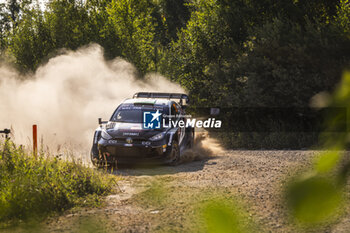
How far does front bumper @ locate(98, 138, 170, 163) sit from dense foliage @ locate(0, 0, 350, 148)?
3.64 meters

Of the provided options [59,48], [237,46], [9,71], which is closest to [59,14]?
[59,48]

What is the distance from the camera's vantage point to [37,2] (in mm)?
25156

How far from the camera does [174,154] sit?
1058cm

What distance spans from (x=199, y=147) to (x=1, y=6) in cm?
4816

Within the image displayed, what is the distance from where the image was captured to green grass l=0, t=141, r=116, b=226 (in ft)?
19.7

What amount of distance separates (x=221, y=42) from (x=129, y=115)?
8275 mm

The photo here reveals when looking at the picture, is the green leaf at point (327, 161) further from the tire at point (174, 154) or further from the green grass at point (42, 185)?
the tire at point (174, 154)

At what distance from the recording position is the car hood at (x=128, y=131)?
400 inches

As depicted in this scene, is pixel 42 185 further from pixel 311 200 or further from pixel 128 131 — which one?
pixel 311 200

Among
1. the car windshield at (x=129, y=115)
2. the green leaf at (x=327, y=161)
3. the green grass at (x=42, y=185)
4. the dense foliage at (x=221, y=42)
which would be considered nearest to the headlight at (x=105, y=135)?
the car windshield at (x=129, y=115)

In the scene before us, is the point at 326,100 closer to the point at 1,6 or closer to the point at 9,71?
the point at 9,71

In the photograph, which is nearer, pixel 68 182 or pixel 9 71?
pixel 68 182

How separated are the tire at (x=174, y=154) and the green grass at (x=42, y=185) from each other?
7.63 feet

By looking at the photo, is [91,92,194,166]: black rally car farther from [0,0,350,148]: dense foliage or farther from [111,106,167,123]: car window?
[0,0,350,148]: dense foliage
